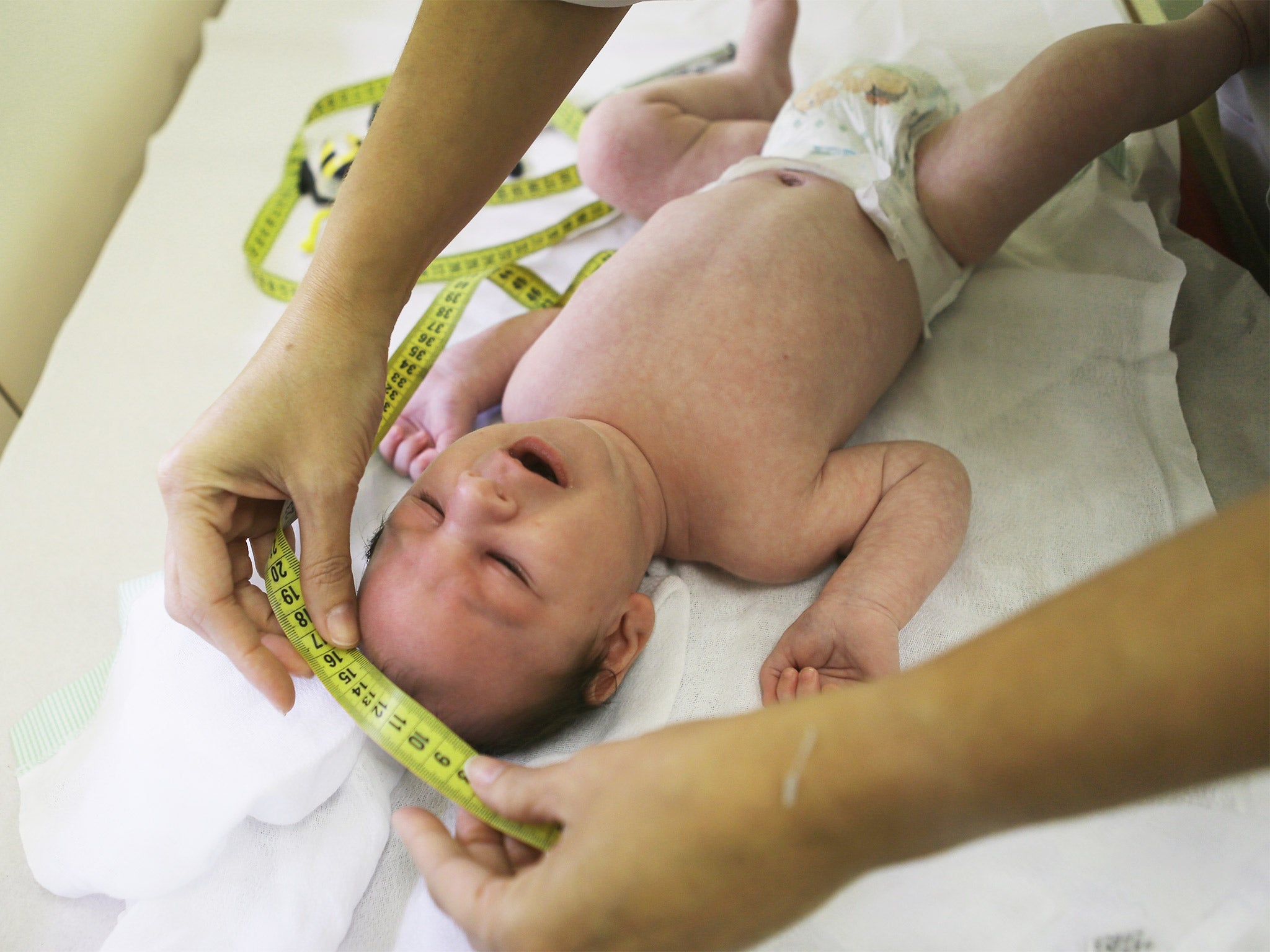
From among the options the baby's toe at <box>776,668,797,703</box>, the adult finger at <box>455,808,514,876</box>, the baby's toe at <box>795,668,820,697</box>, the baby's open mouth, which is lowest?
the baby's toe at <box>776,668,797,703</box>

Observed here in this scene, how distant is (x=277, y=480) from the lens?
1371 millimetres

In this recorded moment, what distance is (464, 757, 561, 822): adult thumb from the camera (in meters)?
0.94

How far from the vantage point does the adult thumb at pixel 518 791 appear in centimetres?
94

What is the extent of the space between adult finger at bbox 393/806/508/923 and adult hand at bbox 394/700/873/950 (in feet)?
0.20

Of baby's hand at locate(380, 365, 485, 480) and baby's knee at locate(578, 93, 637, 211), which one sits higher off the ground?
baby's knee at locate(578, 93, 637, 211)

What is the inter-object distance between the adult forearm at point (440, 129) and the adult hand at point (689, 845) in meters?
0.89

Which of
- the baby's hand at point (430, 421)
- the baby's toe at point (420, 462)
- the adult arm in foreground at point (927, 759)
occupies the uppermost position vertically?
the adult arm in foreground at point (927, 759)

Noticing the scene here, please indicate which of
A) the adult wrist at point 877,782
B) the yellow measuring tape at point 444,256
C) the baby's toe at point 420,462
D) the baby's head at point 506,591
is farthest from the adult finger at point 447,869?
the yellow measuring tape at point 444,256

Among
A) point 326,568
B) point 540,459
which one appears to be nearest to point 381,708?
point 326,568

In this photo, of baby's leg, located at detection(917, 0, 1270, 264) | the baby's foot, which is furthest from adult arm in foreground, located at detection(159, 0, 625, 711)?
the baby's foot

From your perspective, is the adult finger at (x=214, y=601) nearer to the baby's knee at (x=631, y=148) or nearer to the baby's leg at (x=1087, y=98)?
the baby's knee at (x=631, y=148)

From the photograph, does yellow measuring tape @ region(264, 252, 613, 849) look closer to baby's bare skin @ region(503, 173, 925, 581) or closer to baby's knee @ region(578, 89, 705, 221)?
baby's bare skin @ region(503, 173, 925, 581)

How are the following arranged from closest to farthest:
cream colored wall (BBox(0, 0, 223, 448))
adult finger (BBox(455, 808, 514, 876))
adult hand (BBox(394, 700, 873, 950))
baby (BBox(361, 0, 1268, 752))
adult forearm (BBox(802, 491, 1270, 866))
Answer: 1. adult forearm (BBox(802, 491, 1270, 866))
2. adult hand (BBox(394, 700, 873, 950))
3. adult finger (BBox(455, 808, 514, 876))
4. baby (BBox(361, 0, 1268, 752))
5. cream colored wall (BBox(0, 0, 223, 448))

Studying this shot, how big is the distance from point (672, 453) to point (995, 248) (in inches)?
38.6
